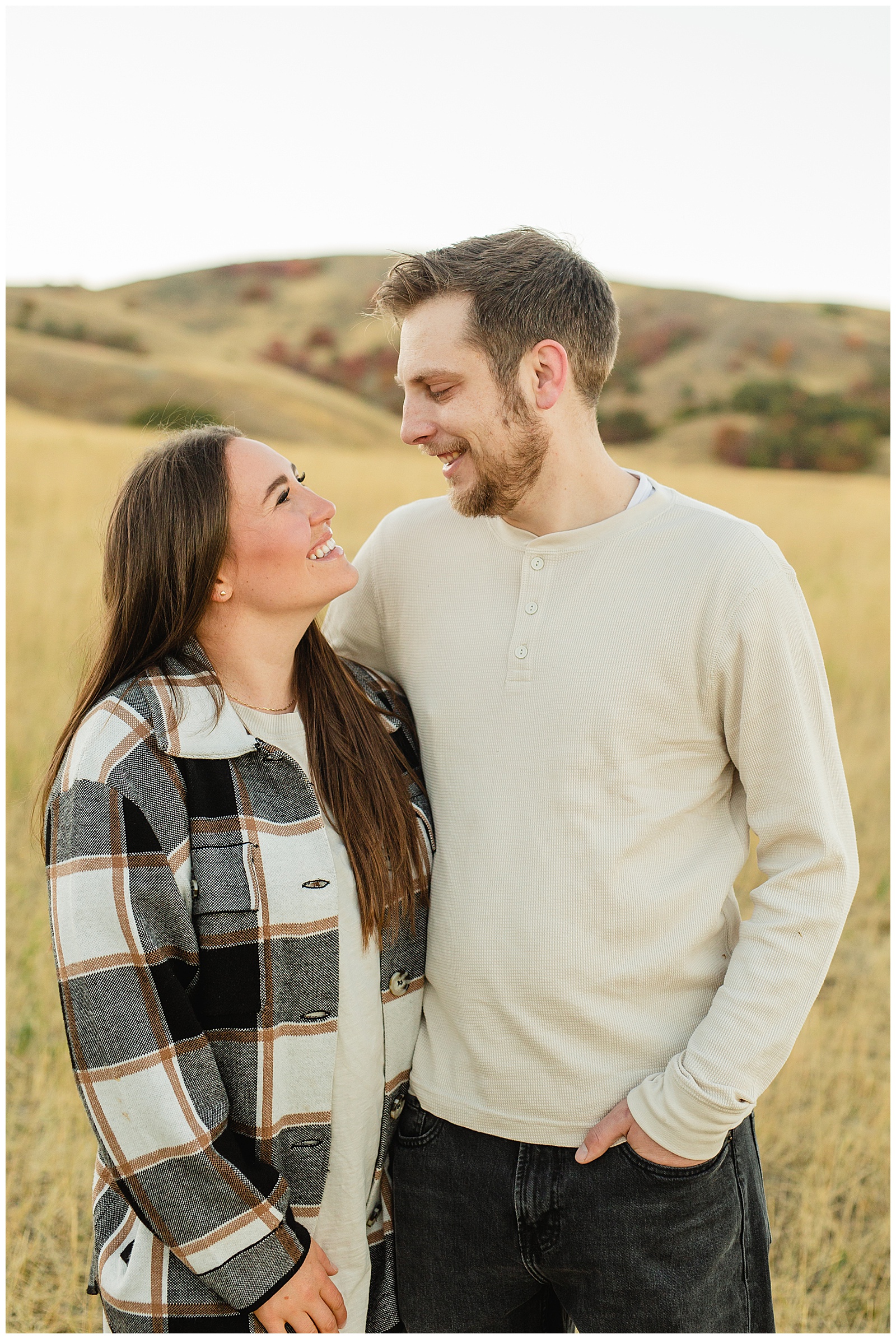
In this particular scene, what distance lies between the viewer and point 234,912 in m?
1.73

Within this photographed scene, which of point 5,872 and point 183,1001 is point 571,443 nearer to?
point 183,1001

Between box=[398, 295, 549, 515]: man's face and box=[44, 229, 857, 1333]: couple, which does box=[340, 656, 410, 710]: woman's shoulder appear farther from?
box=[398, 295, 549, 515]: man's face

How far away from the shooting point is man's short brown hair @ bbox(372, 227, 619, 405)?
6.68 ft

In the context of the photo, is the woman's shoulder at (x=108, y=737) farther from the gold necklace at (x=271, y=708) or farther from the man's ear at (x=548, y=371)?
the man's ear at (x=548, y=371)

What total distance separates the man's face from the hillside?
72.0ft

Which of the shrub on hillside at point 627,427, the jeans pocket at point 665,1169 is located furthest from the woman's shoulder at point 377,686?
the shrub on hillside at point 627,427

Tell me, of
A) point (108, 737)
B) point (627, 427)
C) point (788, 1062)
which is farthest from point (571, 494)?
point (627, 427)

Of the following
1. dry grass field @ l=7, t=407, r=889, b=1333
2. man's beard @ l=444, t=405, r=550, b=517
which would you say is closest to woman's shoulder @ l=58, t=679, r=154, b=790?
dry grass field @ l=7, t=407, r=889, b=1333

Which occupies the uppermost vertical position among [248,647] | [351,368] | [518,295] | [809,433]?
[351,368]

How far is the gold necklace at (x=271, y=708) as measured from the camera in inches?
78.8

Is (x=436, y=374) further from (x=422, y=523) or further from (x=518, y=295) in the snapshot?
(x=422, y=523)

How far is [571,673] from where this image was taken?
1.89m

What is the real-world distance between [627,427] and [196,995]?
1390 inches

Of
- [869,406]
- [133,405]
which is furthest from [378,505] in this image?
[869,406]
